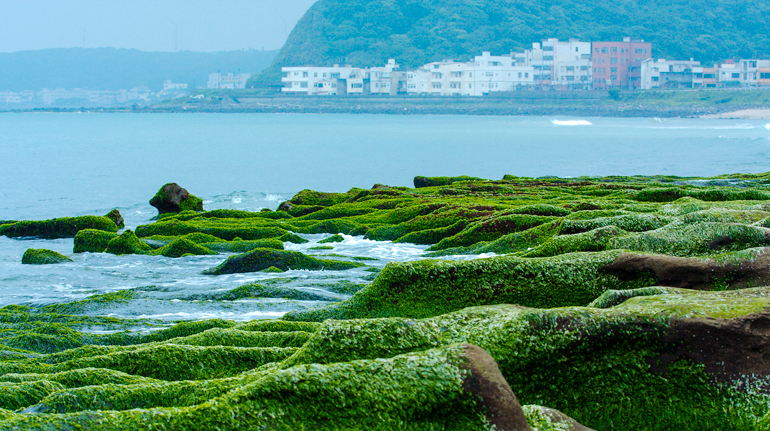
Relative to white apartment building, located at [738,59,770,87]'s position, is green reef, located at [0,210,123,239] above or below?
below

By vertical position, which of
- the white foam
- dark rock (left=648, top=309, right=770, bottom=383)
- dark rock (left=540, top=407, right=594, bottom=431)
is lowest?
dark rock (left=540, top=407, right=594, bottom=431)

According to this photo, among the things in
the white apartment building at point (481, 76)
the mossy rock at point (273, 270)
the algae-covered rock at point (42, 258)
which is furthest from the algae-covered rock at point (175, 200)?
the white apartment building at point (481, 76)

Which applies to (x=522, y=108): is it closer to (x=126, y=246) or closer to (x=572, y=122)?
(x=572, y=122)

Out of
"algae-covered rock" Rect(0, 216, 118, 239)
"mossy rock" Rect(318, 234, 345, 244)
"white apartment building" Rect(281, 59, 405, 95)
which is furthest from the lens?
"white apartment building" Rect(281, 59, 405, 95)

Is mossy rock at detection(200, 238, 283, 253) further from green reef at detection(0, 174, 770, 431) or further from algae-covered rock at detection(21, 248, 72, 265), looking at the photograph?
green reef at detection(0, 174, 770, 431)

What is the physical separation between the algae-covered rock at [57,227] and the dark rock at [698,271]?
18.4 meters

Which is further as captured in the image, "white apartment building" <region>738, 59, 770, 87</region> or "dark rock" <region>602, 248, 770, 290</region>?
"white apartment building" <region>738, 59, 770, 87</region>

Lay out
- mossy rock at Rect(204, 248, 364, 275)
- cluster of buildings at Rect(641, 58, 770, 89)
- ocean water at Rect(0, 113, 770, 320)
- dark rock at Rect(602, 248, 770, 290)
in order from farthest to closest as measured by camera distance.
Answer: cluster of buildings at Rect(641, 58, 770, 89) → mossy rock at Rect(204, 248, 364, 275) → ocean water at Rect(0, 113, 770, 320) → dark rock at Rect(602, 248, 770, 290)

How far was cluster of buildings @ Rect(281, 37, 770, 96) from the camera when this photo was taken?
171 meters

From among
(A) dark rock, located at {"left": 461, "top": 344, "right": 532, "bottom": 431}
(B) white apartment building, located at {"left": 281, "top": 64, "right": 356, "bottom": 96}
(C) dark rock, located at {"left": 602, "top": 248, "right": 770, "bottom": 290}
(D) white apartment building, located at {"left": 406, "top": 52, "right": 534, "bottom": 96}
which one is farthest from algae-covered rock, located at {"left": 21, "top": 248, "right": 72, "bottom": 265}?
(B) white apartment building, located at {"left": 281, "top": 64, "right": 356, "bottom": 96}

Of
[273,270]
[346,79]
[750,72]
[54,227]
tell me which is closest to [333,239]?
[273,270]

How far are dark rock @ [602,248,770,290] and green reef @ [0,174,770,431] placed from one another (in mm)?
16

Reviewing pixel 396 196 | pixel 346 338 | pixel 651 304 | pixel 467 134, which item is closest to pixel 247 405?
pixel 346 338

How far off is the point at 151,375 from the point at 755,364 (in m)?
4.76
